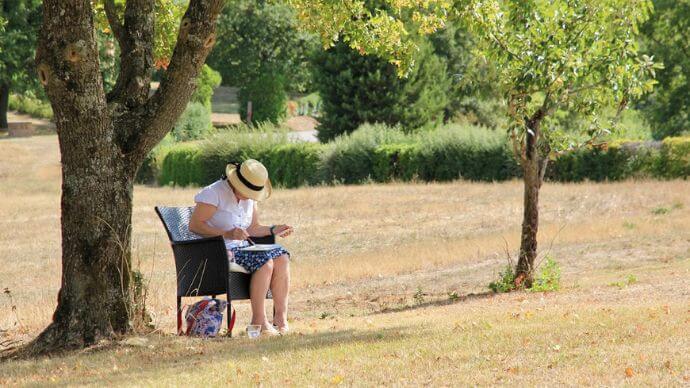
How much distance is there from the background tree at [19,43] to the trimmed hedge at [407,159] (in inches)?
556

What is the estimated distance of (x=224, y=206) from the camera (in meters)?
9.51

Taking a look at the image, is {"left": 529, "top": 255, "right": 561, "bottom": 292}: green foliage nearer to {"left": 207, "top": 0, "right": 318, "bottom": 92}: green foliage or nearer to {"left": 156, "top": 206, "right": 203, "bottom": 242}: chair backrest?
{"left": 156, "top": 206, "right": 203, "bottom": 242}: chair backrest

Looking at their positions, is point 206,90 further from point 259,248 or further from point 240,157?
point 259,248

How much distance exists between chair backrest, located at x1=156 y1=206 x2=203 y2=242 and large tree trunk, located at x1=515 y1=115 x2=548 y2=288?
4.56m

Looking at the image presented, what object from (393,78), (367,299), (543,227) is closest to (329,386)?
(367,299)

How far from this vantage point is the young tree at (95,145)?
28.0ft

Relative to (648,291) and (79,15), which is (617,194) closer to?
(648,291)

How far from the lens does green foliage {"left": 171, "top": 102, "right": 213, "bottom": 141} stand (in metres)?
58.6

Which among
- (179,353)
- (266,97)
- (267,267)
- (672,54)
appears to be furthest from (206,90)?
(179,353)

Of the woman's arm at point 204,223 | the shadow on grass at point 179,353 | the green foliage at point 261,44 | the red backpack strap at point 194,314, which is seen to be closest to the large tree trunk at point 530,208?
the shadow on grass at point 179,353

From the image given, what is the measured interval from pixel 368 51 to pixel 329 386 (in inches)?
241

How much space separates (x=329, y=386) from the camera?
627cm

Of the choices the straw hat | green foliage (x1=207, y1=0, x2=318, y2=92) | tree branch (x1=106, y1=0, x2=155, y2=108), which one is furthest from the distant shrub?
green foliage (x1=207, y1=0, x2=318, y2=92)

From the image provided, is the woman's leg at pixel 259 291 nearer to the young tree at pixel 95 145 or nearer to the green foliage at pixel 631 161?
the young tree at pixel 95 145
